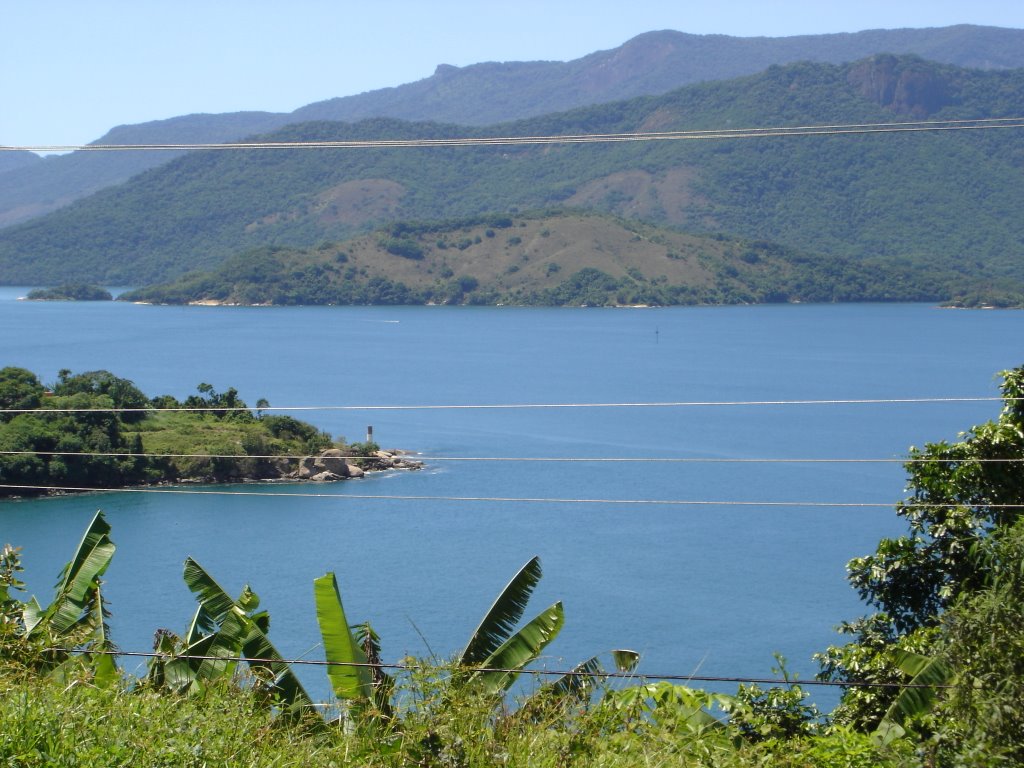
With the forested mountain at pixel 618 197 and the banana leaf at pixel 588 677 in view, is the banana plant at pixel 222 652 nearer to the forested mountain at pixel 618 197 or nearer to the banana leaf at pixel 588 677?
the banana leaf at pixel 588 677

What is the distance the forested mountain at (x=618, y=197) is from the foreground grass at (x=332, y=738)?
157332 millimetres

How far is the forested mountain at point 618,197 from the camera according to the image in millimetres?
167250

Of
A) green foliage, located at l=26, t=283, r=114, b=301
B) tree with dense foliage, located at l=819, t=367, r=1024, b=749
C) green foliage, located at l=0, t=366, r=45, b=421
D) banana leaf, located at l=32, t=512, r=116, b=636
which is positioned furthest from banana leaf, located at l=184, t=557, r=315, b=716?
green foliage, located at l=26, t=283, r=114, b=301

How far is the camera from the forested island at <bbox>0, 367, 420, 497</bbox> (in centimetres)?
4131

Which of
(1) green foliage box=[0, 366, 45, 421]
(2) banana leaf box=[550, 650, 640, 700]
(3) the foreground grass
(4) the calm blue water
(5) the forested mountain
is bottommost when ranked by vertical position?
(4) the calm blue water

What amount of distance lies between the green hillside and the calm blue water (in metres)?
32.5

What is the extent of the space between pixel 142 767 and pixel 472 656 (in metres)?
3.10

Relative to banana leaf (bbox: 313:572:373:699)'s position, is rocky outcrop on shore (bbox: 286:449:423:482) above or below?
below

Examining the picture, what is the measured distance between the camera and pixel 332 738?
624cm

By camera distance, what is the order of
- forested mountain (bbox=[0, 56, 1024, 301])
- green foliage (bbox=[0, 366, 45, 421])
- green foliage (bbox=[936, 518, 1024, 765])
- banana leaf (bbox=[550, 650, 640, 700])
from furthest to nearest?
forested mountain (bbox=[0, 56, 1024, 301]), green foliage (bbox=[0, 366, 45, 421]), banana leaf (bbox=[550, 650, 640, 700]), green foliage (bbox=[936, 518, 1024, 765])

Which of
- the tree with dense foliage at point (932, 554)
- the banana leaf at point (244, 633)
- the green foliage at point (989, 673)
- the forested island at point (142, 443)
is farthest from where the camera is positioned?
the forested island at point (142, 443)

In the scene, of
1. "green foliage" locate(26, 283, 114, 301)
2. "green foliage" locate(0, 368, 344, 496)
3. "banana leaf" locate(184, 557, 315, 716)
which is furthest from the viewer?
"green foliage" locate(26, 283, 114, 301)

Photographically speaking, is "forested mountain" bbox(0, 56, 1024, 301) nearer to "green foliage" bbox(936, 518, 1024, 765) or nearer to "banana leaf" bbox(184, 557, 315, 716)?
"banana leaf" bbox(184, 557, 315, 716)

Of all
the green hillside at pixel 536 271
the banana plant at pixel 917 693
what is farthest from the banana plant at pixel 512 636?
the green hillside at pixel 536 271
